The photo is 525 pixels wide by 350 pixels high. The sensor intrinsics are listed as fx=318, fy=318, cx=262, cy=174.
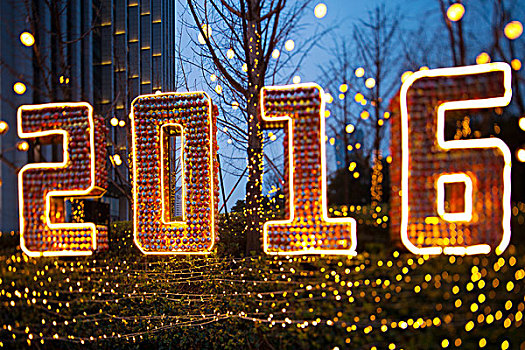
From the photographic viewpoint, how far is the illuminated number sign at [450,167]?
6.95ft

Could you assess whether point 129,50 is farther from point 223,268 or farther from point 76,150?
point 223,268

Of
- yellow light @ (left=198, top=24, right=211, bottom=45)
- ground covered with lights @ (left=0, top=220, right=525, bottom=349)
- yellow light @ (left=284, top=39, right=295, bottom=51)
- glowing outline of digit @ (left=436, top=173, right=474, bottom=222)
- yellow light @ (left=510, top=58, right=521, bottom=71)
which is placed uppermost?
yellow light @ (left=198, top=24, right=211, bottom=45)

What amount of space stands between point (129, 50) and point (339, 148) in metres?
3.38

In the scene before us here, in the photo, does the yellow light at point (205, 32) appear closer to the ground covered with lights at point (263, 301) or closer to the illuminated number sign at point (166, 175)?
the illuminated number sign at point (166, 175)

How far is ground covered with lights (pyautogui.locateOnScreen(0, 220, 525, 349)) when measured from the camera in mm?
2344

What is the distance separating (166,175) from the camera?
2598 millimetres

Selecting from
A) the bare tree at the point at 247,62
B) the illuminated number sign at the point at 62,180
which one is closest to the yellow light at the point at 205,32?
the bare tree at the point at 247,62

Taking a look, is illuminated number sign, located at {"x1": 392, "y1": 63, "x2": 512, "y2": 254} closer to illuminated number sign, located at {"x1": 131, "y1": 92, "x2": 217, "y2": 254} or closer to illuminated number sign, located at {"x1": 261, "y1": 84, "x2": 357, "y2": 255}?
illuminated number sign, located at {"x1": 261, "y1": 84, "x2": 357, "y2": 255}

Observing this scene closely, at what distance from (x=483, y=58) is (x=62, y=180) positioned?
3906mm

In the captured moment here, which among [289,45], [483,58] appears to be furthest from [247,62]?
[483,58]

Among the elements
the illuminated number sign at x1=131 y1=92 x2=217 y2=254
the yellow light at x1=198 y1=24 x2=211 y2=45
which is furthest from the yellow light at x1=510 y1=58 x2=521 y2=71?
the yellow light at x1=198 y1=24 x2=211 y2=45

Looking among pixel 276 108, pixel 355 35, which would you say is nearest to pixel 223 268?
pixel 276 108

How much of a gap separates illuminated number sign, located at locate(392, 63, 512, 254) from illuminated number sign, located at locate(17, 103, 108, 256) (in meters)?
2.40

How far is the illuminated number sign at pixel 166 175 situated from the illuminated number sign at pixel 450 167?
1437mm
